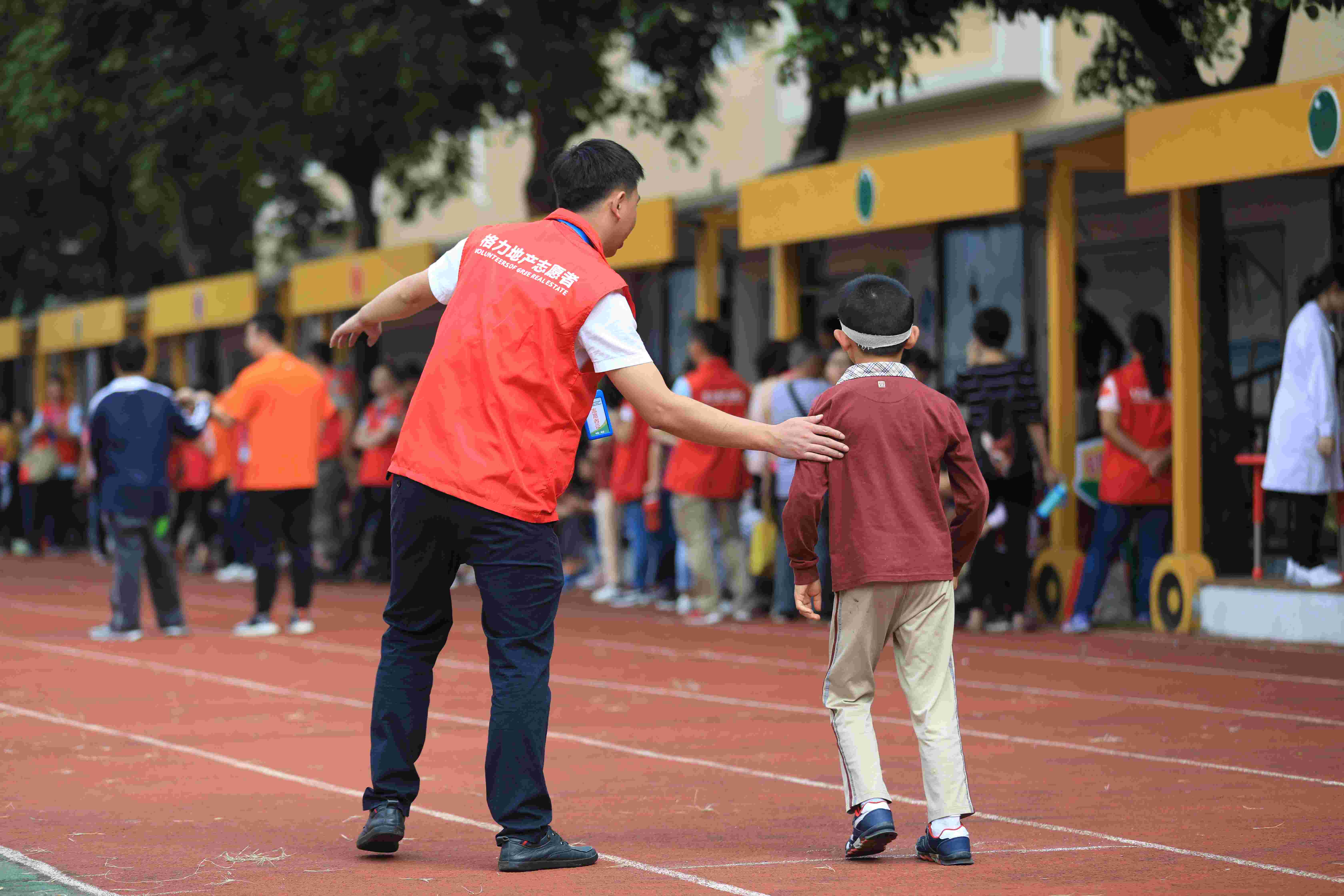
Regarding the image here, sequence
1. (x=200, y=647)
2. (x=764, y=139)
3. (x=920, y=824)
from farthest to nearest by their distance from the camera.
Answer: (x=764, y=139), (x=200, y=647), (x=920, y=824)

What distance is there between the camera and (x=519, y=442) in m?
5.44

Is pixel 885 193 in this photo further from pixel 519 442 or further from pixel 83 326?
pixel 83 326

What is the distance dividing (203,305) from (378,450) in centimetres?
673

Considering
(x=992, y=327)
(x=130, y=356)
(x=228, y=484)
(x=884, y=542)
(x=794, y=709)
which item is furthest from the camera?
(x=228, y=484)

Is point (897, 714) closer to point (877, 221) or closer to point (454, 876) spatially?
point (454, 876)

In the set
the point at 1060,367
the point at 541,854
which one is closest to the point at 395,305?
the point at 541,854

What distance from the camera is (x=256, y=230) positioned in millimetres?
35375

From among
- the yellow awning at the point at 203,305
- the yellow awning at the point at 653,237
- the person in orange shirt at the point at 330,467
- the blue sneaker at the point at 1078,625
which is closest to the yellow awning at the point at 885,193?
the yellow awning at the point at 653,237

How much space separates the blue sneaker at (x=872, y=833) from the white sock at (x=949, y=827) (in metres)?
0.12

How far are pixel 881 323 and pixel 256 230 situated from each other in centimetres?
3096

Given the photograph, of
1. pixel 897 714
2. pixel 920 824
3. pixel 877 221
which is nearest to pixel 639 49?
pixel 877 221

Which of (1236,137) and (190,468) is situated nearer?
(1236,137)

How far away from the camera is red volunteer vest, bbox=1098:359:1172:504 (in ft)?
41.7

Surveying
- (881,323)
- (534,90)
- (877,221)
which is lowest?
(881,323)
